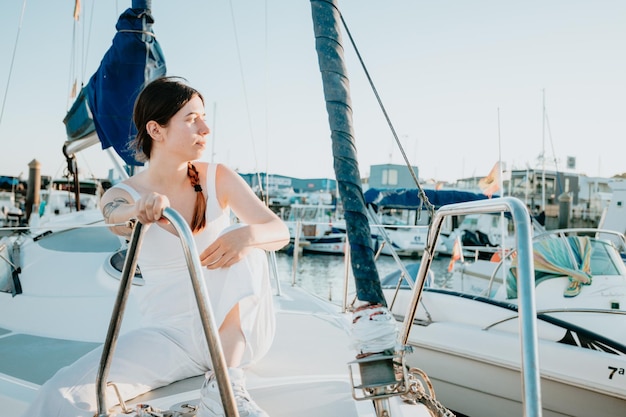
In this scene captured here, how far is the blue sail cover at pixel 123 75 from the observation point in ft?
11.8

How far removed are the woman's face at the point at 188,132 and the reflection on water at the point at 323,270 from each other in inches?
471

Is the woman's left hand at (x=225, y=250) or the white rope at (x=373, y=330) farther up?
the woman's left hand at (x=225, y=250)

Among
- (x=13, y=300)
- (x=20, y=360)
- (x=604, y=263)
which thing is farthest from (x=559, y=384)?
(x=13, y=300)

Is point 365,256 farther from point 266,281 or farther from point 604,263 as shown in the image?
point 604,263

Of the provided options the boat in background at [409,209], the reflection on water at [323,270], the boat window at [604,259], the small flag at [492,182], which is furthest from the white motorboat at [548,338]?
the reflection on water at [323,270]

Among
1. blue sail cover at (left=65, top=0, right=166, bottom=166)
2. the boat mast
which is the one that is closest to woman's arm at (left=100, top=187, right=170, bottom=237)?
the boat mast

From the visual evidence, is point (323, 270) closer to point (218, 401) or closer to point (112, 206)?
point (112, 206)

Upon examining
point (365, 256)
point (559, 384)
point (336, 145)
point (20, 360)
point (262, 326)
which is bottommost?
point (559, 384)

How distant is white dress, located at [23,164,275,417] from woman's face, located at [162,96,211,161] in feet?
0.59

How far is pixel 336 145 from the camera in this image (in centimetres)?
147

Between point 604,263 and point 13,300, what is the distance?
16.5 ft

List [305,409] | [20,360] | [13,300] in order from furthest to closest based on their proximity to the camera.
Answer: [13,300] → [20,360] → [305,409]

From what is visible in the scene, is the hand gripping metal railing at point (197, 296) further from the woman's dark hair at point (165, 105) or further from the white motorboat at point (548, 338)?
the white motorboat at point (548, 338)

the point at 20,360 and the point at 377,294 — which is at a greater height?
the point at 377,294
